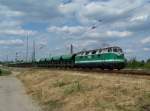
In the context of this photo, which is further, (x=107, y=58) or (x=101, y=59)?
(x=101, y=59)

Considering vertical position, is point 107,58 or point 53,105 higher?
point 107,58

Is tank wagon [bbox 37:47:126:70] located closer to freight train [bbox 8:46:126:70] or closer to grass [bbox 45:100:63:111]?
freight train [bbox 8:46:126:70]

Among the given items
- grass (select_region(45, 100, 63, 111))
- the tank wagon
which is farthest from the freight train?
grass (select_region(45, 100, 63, 111))

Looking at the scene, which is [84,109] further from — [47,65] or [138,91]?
[47,65]

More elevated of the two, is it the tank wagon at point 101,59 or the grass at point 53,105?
the tank wagon at point 101,59

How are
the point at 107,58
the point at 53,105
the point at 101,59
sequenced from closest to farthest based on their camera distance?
the point at 53,105 → the point at 107,58 → the point at 101,59

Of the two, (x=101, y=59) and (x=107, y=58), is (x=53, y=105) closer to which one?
(x=107, y=58)

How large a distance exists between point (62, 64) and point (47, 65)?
17476 millimetres

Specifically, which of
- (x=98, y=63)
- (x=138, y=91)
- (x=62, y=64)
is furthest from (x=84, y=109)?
A: (x=62, y=64)

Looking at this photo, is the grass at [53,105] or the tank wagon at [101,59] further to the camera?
the tank wagon at [101,59]

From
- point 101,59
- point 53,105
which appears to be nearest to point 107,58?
point 101,59

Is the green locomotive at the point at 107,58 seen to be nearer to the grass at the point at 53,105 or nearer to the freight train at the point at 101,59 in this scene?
the freight train at the point at 101,59

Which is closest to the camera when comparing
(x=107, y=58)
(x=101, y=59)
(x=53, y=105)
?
(x=53, y=105)

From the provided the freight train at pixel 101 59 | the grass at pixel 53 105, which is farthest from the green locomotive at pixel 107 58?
the grass at pixel 53 105
